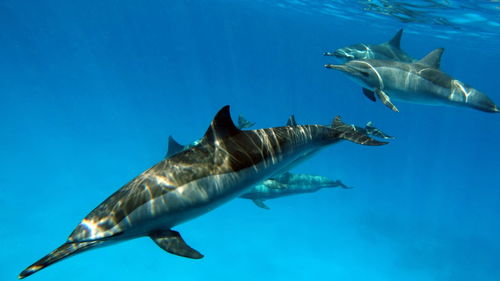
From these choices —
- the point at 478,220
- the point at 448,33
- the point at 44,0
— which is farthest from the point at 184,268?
the point at 44,0

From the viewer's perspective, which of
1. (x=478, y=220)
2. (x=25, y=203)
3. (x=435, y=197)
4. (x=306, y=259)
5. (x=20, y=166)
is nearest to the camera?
(x=306, y=259)

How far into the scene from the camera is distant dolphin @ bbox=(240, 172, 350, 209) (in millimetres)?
10497

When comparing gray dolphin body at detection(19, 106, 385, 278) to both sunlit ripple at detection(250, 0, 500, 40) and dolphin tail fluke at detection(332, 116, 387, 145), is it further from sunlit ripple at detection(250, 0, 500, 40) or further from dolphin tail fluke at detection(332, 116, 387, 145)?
sunlit ripple at detection(250, 0, 500, 40)

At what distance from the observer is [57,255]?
352cm

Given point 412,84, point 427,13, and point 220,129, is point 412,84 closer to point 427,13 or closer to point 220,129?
point 220,129

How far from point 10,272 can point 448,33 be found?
123ft

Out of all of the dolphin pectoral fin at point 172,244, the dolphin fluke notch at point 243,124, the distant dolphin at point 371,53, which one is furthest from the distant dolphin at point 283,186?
the dolphin pectoral fin at point 172,244

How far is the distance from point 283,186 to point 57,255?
815 centimetres

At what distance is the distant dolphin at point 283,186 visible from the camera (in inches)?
413

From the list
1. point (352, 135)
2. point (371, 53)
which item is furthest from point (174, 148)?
point (371, 53)

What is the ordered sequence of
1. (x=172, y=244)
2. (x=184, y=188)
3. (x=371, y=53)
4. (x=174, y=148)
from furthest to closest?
(x=371, y=53)
(x=174, y=148)
(x=184, y=188)
(x=172, y=244)

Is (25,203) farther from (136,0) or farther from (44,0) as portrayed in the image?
(44,0)

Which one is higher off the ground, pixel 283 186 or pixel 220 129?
pixel 220 129

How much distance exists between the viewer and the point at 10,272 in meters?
15.9
